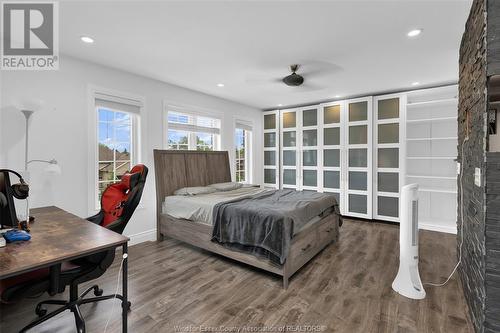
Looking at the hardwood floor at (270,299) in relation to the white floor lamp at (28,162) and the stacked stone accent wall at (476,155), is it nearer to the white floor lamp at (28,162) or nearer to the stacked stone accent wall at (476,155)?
the stacked stone accent wall at (476,155)

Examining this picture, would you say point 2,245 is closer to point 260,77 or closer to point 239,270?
point 239,270

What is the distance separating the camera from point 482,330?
4.82 feet

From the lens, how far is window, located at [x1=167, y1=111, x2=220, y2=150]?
4.16m

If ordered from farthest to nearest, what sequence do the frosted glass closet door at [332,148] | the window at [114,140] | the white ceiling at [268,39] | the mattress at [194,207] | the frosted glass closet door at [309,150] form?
1. the frosted glass closet door at [309,150]
2. the frosted glass closet door at [332,148]
3. the window at [114,140]
4. the mattress at [194,207]
5. the white ceiling at [268,39]

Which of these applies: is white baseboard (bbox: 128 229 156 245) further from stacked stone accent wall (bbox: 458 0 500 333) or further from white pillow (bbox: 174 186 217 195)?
stacked stone accent wall (bbox: 458 0 500 333)

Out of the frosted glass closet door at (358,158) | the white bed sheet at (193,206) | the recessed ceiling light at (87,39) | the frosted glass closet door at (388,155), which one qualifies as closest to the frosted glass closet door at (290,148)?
the frosted glass closet door at (358,158)

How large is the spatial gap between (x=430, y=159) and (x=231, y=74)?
390cm

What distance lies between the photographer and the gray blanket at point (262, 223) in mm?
2332

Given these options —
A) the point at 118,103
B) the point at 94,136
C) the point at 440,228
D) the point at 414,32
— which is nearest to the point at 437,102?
the point at 440,228

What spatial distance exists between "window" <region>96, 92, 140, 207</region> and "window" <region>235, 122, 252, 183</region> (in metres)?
2.40

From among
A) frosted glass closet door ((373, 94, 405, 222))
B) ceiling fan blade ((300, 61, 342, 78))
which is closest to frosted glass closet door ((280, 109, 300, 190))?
frosted glass closet door ((373, 94, 405, 222))

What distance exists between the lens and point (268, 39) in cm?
249

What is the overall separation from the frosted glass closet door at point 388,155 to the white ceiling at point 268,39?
2.10ft

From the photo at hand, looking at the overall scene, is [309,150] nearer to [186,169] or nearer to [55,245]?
[186,169]
